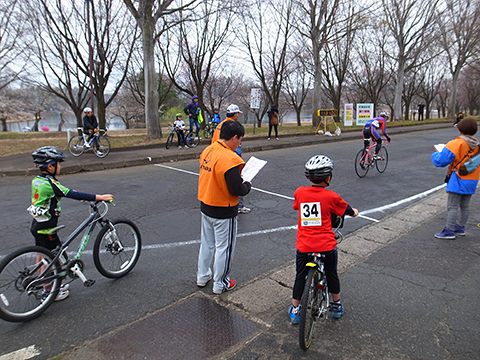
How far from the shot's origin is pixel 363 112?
26.8 metres

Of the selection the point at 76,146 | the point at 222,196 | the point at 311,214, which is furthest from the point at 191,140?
the point at 311,214

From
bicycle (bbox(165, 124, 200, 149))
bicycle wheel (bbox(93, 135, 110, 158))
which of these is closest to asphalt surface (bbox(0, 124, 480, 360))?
bicycle wheel (bbox(93, 135, 110, 158))

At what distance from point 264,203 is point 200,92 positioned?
22.1 meters

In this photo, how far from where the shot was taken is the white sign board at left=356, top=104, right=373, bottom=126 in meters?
26.6

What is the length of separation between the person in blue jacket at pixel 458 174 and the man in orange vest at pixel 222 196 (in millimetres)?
3251

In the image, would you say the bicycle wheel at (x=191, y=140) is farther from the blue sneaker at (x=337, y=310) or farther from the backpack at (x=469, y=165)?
the blue sneaker at (x=337, y=310)

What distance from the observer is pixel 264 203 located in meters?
7.30

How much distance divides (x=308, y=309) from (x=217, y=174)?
4.94ft

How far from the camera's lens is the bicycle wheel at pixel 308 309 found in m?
2.69

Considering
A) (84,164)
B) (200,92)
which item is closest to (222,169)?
(84,164)

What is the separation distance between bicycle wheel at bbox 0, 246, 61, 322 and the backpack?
546cm

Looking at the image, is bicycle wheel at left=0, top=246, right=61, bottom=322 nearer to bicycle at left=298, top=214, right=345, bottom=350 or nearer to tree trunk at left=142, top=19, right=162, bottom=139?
bicycle at left=298, top=214, right=345, bottom=350

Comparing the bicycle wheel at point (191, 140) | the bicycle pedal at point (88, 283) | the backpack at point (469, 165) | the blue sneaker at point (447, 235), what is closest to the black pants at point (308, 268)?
the bicycle pedal at point (88, 283)

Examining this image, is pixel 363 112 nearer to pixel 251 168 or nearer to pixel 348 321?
pixel 251 168
